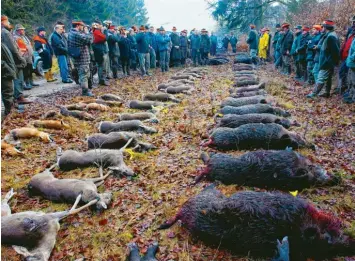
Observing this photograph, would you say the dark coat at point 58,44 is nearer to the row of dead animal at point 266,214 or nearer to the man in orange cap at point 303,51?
the row of dead animal at point 266,214

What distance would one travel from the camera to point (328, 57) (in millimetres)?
8445

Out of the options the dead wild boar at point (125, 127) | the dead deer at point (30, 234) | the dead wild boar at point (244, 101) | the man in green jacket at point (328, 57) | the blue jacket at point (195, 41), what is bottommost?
the dead deer at point (30, 234)

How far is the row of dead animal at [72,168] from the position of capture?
3.20m

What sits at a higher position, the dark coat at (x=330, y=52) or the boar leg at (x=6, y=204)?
the dark coat at (x=330, y=52)

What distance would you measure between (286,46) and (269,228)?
11957 millimetres

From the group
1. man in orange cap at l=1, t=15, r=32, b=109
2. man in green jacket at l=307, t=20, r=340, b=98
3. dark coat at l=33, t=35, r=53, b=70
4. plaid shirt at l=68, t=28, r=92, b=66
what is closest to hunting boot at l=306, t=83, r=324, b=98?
man in green jacket at l=307, t=20, r=340, b=98

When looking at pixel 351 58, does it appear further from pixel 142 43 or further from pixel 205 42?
pixel 205 42

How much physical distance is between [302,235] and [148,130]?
4.24m

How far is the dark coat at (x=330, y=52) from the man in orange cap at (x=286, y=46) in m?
4.65

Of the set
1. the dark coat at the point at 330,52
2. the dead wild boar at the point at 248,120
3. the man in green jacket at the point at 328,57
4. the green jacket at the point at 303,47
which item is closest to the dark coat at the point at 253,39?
the green jacket at the point at 303,47

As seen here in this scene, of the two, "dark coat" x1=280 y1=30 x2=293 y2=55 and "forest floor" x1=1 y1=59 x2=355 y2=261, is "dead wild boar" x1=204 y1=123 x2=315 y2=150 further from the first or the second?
"dark coat" x1=280 y1=30 x2=293 y2=55

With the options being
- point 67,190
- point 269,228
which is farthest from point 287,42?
point 67,190

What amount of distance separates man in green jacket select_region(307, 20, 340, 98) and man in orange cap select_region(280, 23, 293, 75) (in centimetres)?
448

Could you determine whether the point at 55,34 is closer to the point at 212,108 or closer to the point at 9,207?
the point at 212,108
